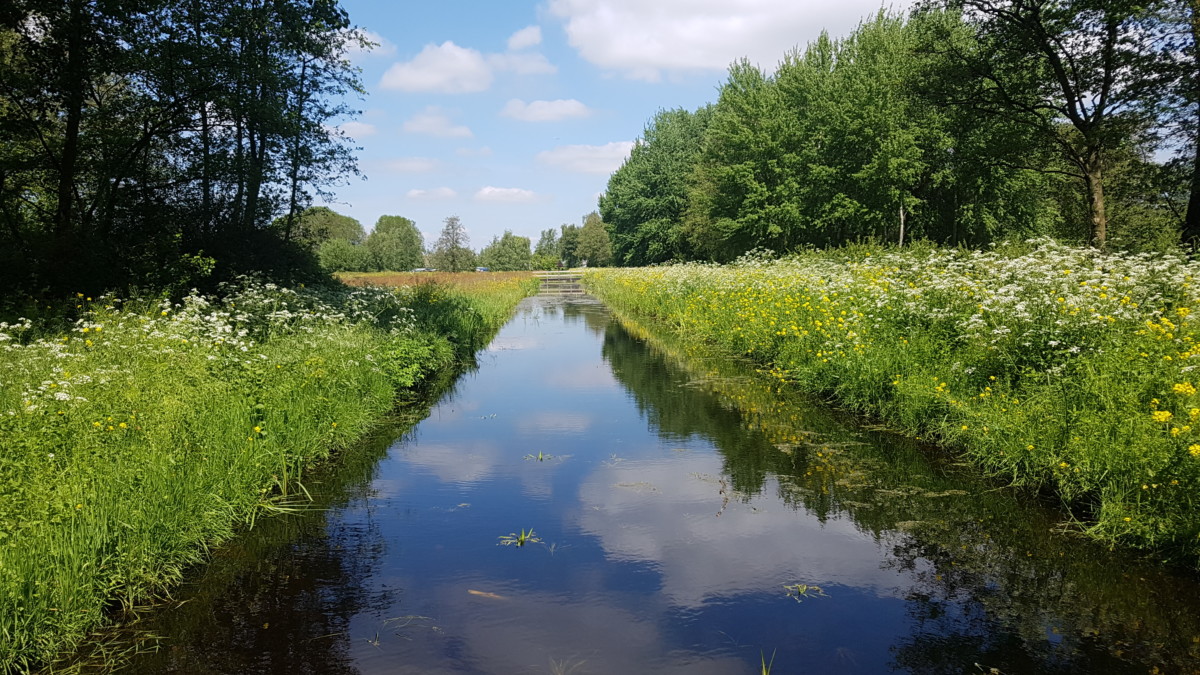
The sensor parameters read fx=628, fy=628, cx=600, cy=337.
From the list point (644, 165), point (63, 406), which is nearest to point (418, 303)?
point (63, 406)

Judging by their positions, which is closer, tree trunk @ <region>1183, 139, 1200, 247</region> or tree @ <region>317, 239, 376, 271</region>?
tree trunk @ <region>1183, 139, 1200, 247</region>

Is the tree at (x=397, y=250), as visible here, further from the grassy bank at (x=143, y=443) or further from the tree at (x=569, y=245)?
the grassy bank at (x=143, y=443)

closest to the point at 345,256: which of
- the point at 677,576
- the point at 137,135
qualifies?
the point at 137,135

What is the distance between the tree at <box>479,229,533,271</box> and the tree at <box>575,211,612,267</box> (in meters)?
11.9

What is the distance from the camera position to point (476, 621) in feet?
13.4

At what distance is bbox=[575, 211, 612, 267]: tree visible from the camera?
116m

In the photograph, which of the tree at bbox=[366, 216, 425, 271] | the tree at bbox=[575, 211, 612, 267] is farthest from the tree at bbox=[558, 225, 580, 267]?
the tree at bbox=[366, 216, 425, 271]

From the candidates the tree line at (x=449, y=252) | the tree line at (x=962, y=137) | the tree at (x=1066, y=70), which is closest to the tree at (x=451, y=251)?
the tree line at (x=449, y=252)

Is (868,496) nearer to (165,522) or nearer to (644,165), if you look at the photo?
(165,522)

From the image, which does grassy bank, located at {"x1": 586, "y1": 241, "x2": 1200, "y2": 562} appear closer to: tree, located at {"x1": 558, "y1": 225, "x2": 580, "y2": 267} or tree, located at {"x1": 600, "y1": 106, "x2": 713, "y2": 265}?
tree, located at {"x1": 600, "y1": 106, "x2": 713, "y2": 265}

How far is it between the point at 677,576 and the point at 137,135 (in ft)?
52.1

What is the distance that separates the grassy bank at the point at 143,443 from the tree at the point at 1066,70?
19.9 m

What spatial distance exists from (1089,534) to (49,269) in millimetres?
15060

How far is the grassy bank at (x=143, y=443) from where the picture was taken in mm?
3688
